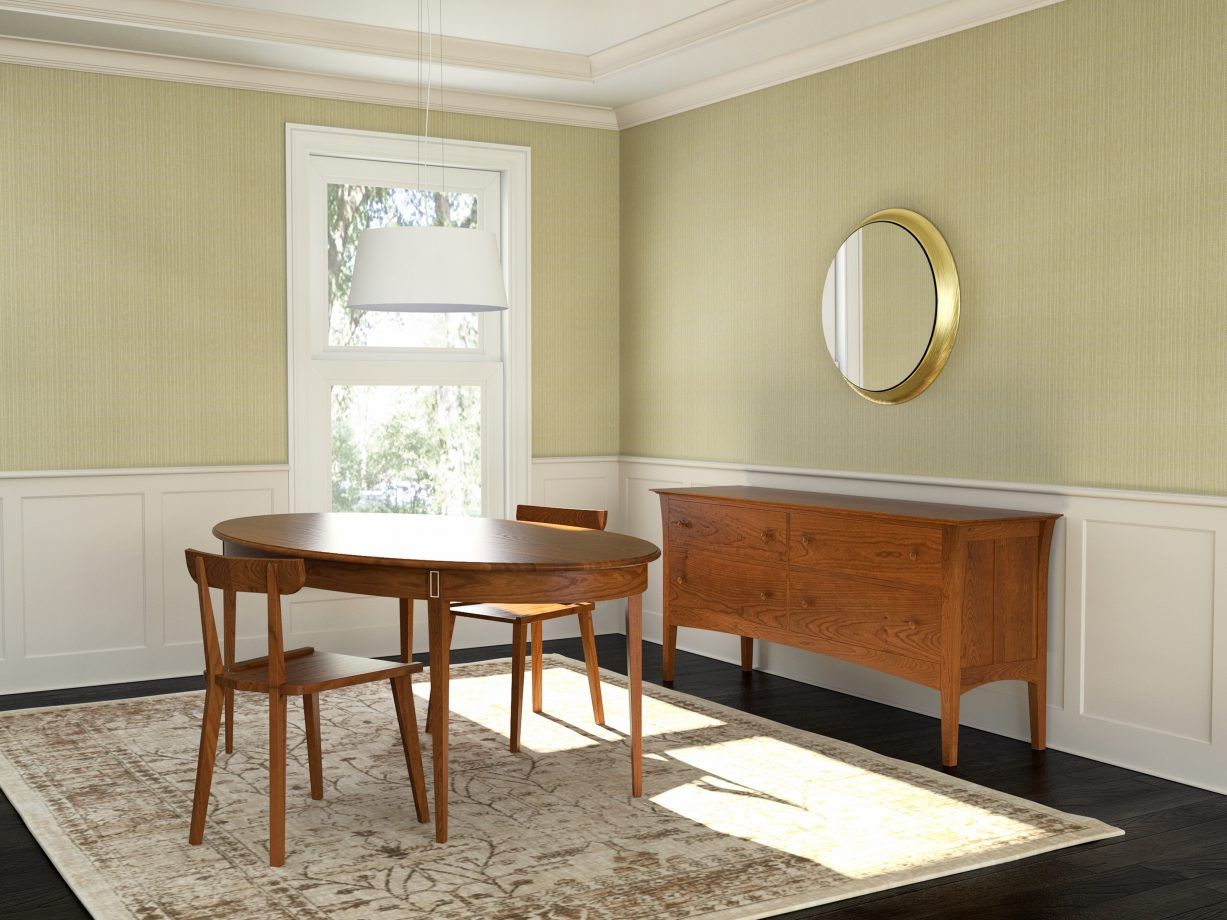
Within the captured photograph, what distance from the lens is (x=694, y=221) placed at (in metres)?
6.29

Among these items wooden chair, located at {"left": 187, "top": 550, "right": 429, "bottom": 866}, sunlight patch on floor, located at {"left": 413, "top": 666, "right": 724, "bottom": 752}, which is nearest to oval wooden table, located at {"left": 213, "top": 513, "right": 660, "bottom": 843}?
wooden chair, located at {"left": 187, "top": 550, "right": 429, "bottom": 866}

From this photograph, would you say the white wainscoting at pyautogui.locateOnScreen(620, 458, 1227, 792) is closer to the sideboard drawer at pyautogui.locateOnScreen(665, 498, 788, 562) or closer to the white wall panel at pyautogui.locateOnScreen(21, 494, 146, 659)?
the sideboard drawer at pyautogui.locateOnScreen(665, 498, 788, 562)

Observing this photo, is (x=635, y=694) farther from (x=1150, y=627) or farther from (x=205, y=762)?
(x=1150, y=627)

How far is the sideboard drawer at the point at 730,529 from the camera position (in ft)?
16.2

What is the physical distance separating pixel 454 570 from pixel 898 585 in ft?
5.61

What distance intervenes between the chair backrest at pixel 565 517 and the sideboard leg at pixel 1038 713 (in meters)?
1.65

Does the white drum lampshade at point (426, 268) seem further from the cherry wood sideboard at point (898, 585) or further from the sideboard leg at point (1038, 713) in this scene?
the sideboard leg at point (1038, 713)

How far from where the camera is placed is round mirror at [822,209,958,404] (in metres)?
4.84

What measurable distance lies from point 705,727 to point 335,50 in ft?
10.8

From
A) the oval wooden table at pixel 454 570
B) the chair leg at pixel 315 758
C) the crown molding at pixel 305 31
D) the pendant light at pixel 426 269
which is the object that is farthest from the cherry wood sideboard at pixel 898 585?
the crown molding at pixel 305 31

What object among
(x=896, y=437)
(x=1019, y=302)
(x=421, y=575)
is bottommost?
(x=421, y=575)

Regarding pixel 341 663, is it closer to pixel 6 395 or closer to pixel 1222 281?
pixel 6 395

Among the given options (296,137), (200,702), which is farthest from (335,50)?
(200,702)

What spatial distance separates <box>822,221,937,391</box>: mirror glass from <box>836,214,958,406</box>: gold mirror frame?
22 mm
